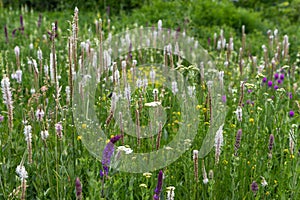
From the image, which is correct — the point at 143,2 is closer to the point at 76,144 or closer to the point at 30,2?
the point at 30,2

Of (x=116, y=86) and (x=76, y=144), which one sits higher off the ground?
(x=116, y=86)

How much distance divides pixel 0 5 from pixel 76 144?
660 centimetres

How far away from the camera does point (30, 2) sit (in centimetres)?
878

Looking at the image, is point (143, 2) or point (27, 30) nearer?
point (27, 30)

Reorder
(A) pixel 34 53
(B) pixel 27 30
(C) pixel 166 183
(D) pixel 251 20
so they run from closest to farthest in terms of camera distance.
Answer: (C) pixel 166 183 → (A) pixel 34 53 → (B) pixel 27 30 → (D) pixel 251 20

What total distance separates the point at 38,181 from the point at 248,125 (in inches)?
50.5

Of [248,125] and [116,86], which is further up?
[116,86]

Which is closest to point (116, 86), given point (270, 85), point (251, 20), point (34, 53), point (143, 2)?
point (270, 85)

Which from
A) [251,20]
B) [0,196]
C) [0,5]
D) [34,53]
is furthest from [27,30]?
[0,196]

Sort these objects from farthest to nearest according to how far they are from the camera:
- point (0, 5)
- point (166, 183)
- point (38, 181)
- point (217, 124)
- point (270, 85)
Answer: point (0, 5) → point (270, 85) → point (217, 124) → point (166, 183) → point (38, 181)

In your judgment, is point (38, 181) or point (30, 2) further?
point (30, 2)

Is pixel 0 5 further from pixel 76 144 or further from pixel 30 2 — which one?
pixel 76 144

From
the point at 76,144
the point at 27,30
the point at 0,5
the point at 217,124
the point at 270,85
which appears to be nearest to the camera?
the point at 76,144

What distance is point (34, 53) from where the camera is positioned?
4832 mm
